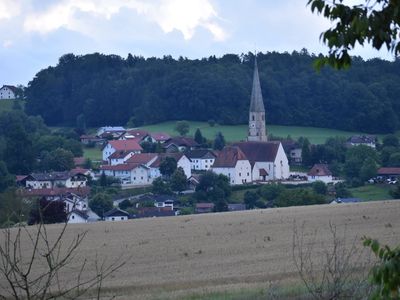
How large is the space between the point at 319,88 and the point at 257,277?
9820 cm

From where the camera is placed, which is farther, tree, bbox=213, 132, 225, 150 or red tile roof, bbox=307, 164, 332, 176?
tree, bbox=213, 132, 225, 150

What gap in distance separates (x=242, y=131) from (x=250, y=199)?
48219 mm

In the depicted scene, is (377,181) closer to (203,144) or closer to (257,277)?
(203,144)

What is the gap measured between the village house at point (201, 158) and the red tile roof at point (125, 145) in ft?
29.1

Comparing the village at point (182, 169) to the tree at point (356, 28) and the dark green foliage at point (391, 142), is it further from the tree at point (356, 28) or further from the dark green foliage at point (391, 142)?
the tree at point (356, 28)

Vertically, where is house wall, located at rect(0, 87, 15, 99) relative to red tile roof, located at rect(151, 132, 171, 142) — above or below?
above

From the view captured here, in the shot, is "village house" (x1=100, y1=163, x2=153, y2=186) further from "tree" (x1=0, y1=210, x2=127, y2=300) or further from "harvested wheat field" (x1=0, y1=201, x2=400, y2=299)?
"tree" (x1=0, y1=210, x2=127, y2=300)

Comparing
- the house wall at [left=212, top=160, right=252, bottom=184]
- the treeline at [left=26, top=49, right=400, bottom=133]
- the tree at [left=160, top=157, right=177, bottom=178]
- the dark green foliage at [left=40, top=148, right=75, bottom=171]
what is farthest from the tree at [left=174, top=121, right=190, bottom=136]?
the house wall at [left=212, top=160, right=252, bottom=184]

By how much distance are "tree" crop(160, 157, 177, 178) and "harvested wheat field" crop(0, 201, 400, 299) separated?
45.8 metres

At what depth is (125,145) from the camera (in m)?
100

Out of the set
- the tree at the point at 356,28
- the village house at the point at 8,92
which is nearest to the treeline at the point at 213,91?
the village house at the point at 8,92

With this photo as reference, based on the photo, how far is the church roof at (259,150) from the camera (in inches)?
3442

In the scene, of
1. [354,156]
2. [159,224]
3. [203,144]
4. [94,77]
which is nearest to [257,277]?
[159,224]

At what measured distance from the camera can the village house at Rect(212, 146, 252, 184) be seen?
82.6m
